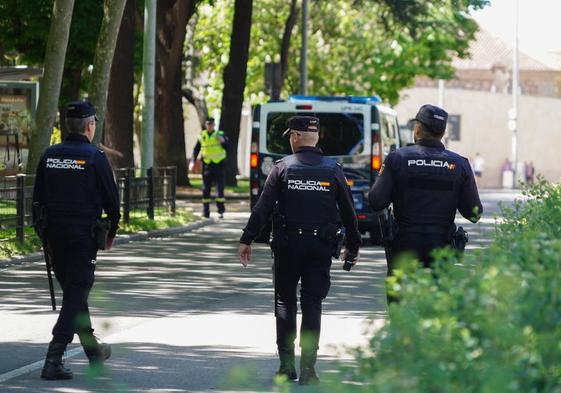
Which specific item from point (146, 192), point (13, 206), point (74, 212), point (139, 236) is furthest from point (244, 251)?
point (146, 192)

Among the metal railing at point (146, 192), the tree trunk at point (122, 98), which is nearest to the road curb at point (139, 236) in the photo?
the metal railing at point (146, 192)

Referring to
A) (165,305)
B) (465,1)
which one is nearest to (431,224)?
(165,305)

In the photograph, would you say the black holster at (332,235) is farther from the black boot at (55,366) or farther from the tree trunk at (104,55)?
the tree trunk at (104,55)

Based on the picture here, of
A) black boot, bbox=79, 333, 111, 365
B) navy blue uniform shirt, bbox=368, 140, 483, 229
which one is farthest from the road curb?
navy blue uniform shirt, bbox=368, 140, 483, 229

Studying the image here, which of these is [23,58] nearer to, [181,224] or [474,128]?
[181,224]

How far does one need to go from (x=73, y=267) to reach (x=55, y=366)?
2.08ft

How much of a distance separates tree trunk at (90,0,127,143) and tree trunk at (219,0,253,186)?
16872 millimetres

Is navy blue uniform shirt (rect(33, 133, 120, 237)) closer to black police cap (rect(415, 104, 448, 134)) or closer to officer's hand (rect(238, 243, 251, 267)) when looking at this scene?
officer's hand (rect(238, 243, 251, 267))

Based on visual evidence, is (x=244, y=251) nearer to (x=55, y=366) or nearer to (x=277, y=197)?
(x=277, y=197)

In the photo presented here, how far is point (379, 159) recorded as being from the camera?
23234 millimetres

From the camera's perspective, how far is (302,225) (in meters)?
9.38

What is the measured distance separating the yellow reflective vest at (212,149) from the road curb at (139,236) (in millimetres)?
1184

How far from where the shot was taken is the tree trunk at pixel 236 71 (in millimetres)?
41500

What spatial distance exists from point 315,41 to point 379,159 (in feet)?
136
